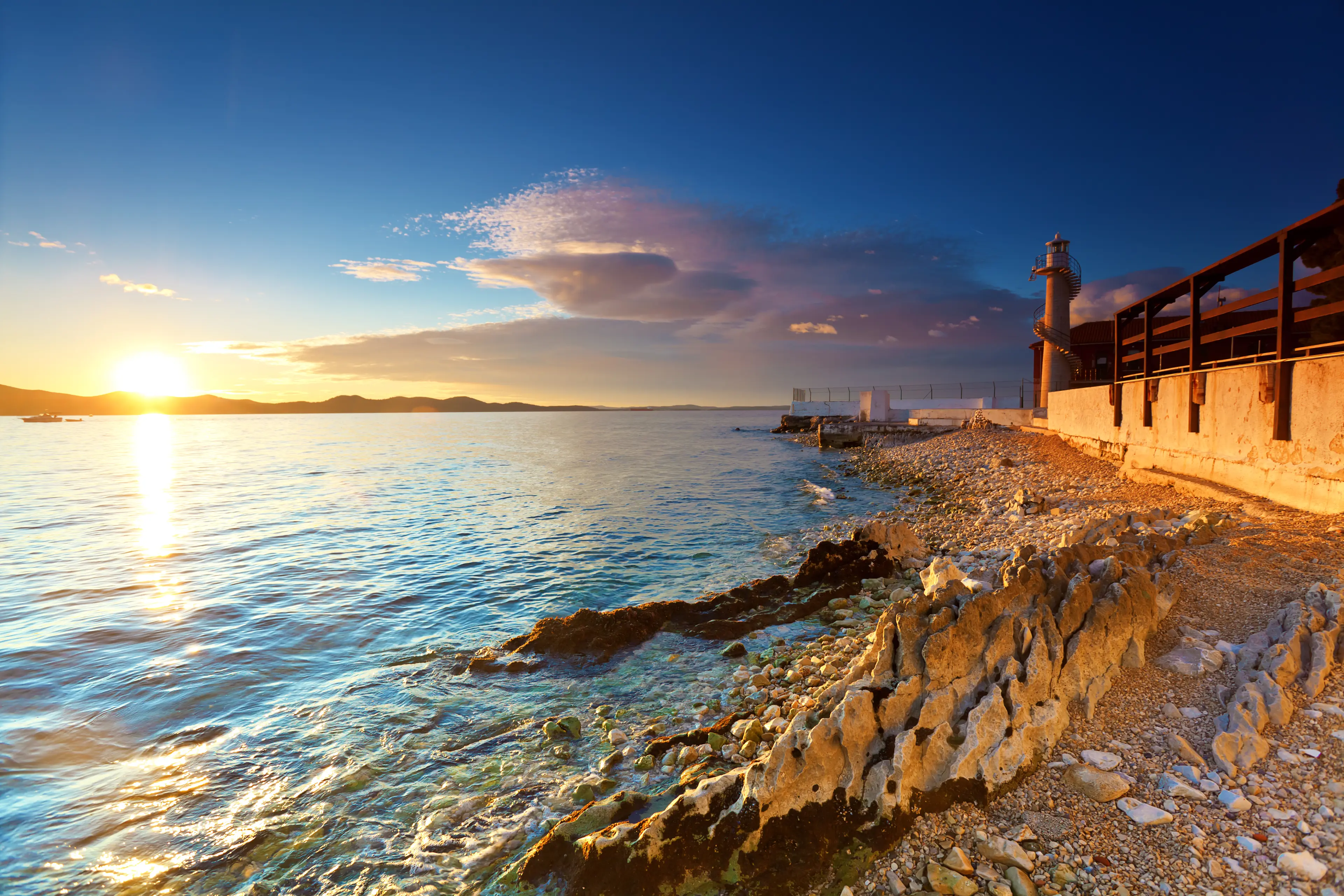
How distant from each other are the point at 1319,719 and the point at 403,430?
13418 cm

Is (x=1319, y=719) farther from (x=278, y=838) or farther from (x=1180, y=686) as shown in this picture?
(x=278, y=838)

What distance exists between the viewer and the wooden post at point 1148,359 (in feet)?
51.0

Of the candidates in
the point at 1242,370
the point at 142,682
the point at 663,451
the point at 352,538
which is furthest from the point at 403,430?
the point at 1242,370

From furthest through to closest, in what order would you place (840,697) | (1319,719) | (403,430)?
(403,430)
(840,697)
(1319,719)

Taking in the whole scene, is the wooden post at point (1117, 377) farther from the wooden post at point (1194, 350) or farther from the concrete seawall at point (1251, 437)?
the wooden post at point (1194, 350)

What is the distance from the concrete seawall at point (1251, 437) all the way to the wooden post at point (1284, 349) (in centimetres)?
9

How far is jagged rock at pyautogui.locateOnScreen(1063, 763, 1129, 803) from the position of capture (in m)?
3.87

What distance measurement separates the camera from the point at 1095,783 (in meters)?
3.95

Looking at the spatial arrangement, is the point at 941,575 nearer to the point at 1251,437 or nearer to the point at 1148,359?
the point at 1251,437

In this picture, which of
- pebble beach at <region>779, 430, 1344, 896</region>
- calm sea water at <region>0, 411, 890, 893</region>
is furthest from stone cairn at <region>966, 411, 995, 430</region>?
pebble beach at <region>779, 430, 1344, 896</region>

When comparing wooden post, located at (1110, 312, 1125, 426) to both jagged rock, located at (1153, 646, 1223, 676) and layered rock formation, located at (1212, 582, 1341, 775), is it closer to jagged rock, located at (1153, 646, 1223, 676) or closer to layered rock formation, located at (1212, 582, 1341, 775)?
layered rock formation, located at (1212, 582, 1341, 775)

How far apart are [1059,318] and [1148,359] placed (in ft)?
89.4

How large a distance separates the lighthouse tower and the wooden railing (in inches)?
882

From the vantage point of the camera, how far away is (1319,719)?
13.2ft
